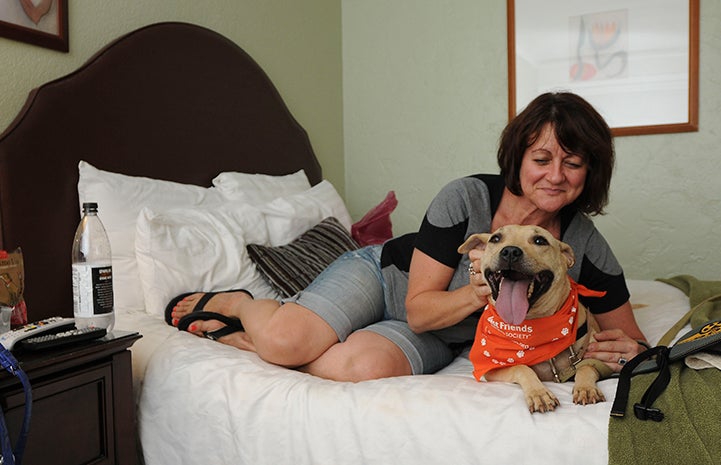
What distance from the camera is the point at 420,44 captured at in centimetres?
318

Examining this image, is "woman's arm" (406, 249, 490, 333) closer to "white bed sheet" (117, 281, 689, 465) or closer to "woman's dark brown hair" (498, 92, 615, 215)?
"white bed sheet" (117, 281, 689, 465)

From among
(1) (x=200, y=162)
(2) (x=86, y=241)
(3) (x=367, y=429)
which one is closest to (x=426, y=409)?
(3) (x=367, y=429)

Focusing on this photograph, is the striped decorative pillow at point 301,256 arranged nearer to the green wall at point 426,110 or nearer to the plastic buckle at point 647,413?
the green wall at point 426,110

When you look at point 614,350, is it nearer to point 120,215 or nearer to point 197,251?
point 197,251

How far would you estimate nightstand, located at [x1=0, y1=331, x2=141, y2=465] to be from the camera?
102cm

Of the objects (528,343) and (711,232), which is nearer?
(528,343)

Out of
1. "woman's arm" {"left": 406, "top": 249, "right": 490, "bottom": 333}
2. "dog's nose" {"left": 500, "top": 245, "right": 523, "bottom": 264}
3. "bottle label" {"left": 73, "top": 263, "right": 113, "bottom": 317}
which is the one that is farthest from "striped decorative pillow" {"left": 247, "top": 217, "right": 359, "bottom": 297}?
"dog's nose" {"left": 500, "top": 245, "right": 523, "bottom": 264}

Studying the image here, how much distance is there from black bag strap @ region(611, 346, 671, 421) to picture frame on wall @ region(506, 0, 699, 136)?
2.01 metres

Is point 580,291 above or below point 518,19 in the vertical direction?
below

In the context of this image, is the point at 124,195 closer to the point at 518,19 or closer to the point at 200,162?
the point at 200,162

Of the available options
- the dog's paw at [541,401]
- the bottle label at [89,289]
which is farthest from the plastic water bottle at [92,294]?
the dog's paw at [541,401]

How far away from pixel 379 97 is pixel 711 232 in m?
1.82

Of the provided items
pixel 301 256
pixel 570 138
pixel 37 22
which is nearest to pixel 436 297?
pixel 570 138

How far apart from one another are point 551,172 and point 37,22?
1444mm
